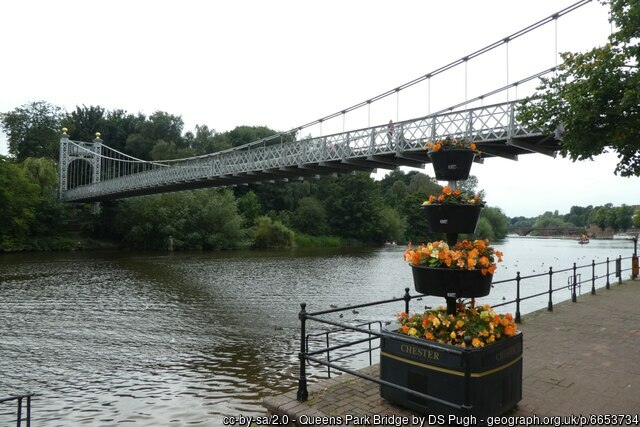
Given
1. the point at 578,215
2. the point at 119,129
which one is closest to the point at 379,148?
the point at 119,129

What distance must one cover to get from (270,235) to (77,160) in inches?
1156

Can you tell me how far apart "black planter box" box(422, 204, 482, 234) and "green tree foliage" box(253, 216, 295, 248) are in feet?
171

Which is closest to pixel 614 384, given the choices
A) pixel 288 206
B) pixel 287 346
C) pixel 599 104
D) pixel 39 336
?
pixel 599 104

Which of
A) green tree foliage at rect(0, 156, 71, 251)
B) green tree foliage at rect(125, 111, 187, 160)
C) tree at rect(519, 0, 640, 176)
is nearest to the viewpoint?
tree at rect(519, 0, 640, 176)

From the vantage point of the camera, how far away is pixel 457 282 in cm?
511

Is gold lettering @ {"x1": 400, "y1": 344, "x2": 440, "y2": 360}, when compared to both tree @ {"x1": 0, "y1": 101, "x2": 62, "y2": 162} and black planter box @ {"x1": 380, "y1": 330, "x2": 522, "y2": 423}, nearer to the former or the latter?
black planter box @ {"x1": 380, "y1": 330, "x2": 522, "y2": 423}

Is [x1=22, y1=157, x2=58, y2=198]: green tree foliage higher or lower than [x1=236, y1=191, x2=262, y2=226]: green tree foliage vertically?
higher

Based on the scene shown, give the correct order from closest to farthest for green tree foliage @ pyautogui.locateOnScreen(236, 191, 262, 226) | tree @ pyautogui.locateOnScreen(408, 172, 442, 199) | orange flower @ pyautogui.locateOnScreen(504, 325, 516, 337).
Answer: orange flower @ pyautogui.locateOnScreen(504, 325, 516, 337), green tree foliage @ pyautogui.locateOnScreen(236, 191, 262, 226), tree @ pyautogui.locateOnScreen(408, 172, 442, 199)

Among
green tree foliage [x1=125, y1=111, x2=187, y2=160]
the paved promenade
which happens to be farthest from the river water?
green tree foliage [x1=125, y1=111, x2=187, y2=160]

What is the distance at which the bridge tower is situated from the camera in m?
59.2

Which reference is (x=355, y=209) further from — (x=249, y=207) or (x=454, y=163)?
(x=454, y=163)

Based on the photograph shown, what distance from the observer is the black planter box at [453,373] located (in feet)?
15.2

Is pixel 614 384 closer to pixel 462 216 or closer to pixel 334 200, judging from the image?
→ pixel 462 216

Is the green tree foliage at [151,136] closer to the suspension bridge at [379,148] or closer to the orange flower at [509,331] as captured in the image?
the suspension bridge at [379,148]
